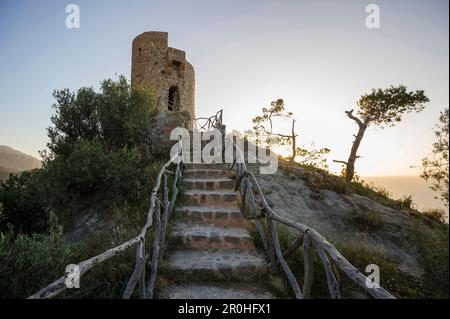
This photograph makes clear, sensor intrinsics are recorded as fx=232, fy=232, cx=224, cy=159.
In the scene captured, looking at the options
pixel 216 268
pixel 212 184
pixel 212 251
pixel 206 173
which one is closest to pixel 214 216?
pixel 212 251

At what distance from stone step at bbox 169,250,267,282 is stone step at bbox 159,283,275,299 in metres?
0.11

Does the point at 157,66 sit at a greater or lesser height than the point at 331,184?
greater

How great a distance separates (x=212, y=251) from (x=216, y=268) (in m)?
0.65

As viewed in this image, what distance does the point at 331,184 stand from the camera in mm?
8633

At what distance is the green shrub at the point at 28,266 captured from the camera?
8.66ft

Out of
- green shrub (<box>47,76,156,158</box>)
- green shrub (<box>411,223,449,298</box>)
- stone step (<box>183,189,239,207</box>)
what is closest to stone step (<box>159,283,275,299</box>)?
stone step (<box>183,189,239,207</box>)

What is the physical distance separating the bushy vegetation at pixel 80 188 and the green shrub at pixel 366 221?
5.82 m

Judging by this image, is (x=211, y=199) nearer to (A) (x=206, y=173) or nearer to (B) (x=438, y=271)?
(A) (x=206, y=173)

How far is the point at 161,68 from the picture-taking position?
1917cm

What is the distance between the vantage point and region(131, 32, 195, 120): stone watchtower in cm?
1902

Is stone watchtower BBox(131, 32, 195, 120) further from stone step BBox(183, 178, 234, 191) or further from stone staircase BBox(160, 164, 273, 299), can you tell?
stone staircase BBox(160, 164, 273, 299)

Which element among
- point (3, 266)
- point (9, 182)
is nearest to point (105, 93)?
point (9, 182)
